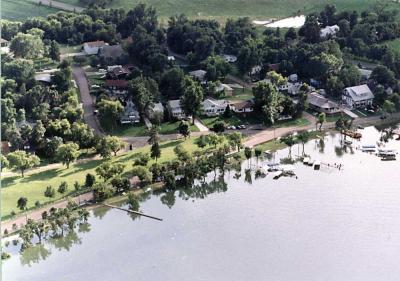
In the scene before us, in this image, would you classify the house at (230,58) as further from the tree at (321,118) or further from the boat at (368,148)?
the boat at (368,148)

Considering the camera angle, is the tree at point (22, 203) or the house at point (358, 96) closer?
the tree at point (22, 203)

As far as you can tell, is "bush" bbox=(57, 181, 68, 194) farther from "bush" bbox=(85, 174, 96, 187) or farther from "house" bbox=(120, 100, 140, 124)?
"house" bbox=(120, 100, 140, 124)

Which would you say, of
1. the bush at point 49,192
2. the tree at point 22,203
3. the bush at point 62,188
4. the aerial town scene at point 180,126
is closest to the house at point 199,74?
the aerial town scene at point 180,126

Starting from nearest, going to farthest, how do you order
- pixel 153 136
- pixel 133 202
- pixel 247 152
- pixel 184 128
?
1. pixel 133 202
2. pixel 247 152
3. pixel 153 136
4. pixel 184 128

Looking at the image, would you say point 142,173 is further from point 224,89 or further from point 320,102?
point 320,102

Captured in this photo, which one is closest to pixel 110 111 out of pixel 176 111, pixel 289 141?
pixel 176 111

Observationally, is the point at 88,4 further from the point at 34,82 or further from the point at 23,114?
the point at 23,114
